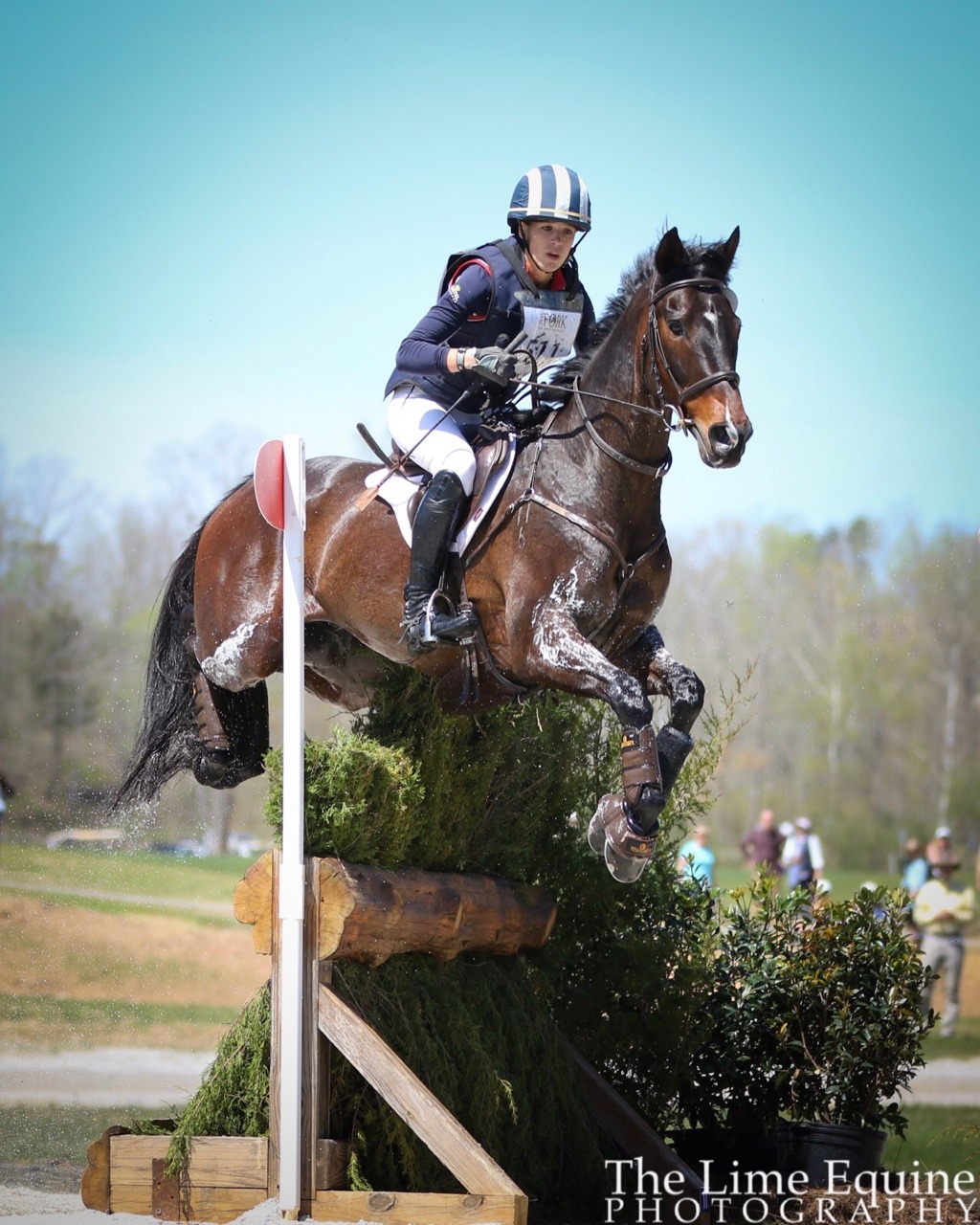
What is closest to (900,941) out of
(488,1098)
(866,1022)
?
(866,1022)

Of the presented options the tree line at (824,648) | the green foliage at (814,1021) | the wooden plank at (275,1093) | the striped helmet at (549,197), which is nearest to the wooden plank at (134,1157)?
the wooden plank at (275,1093)

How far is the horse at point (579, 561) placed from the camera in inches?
184

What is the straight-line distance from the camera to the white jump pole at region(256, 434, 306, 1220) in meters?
4.39

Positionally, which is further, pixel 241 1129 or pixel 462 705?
pixel 462 705

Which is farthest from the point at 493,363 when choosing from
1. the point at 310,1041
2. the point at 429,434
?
the point at 310,1041

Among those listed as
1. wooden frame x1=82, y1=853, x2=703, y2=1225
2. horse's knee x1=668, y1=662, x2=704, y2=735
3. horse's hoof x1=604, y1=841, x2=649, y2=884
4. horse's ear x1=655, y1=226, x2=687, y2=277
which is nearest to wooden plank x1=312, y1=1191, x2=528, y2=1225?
wooden frame x1=82, y1=853, x2=703, y2=1225

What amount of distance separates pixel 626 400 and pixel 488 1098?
2.47 m

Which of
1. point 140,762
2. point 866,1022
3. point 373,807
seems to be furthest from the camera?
point 140,762

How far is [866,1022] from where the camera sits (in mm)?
5953

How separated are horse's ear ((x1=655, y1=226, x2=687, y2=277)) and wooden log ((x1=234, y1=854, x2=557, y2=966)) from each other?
221cm

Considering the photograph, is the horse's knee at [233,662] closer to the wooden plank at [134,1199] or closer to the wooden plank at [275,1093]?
the wooden plank at [275,1093]

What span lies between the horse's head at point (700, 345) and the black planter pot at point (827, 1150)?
2.87m

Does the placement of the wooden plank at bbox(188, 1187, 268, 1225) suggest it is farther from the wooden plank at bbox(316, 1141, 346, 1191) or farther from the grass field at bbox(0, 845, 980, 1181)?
the grass field at bbox(0, 845, 980, 1181)

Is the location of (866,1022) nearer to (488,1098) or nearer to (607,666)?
(488,1098)
